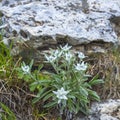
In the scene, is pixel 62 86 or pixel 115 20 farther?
pixel 115 20

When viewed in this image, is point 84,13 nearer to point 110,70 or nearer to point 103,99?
point 110,70

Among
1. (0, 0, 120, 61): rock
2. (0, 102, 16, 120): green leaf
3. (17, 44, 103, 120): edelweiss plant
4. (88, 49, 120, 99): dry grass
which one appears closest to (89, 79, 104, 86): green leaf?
(17, 44, 103, 120): edelweiss plant

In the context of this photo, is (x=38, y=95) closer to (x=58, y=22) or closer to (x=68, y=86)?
(x=68, y=86)

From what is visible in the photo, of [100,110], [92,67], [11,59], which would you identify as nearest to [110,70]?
[92,67]

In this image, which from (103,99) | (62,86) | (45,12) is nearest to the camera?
(62,86)

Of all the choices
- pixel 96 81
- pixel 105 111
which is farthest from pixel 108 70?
pixel 105 111

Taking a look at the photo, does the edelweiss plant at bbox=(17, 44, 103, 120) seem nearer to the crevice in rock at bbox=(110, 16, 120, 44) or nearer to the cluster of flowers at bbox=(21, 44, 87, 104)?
the cluster of flowers at bbox=(21, 44, 87, 104)
